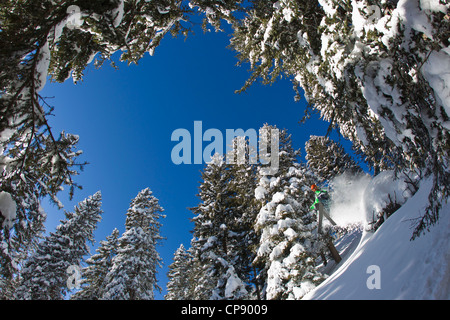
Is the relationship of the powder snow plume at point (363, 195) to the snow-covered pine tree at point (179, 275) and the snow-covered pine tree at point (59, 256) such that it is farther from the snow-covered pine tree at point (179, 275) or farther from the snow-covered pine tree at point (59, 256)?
the snow-covered pine tree at point (59, 256)

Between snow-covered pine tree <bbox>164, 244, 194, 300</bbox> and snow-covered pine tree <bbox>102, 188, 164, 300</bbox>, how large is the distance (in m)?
6.21

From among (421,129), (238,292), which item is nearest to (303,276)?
(238,292)

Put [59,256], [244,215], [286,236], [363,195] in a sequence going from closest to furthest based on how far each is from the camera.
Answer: [363,195] → [286,236] → [244,215] → [59,256]

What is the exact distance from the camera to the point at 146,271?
20469 millimetres

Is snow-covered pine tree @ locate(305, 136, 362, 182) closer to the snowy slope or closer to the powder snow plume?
the powder snow plume

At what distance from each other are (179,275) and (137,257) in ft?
44.1

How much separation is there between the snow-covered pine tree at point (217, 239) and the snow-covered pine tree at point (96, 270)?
12.4 metres

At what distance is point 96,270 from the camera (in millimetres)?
24828

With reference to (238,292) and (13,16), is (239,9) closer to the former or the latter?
(13,16)

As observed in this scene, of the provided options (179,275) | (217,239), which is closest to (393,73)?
(217,239)

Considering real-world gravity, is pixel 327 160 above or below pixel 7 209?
above

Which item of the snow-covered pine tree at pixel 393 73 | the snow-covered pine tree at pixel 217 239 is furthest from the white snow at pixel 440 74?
the snow-covered pine tree at pixel 217 239

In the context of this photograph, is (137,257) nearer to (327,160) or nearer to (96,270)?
(96,270)

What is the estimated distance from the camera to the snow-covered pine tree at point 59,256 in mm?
19250
